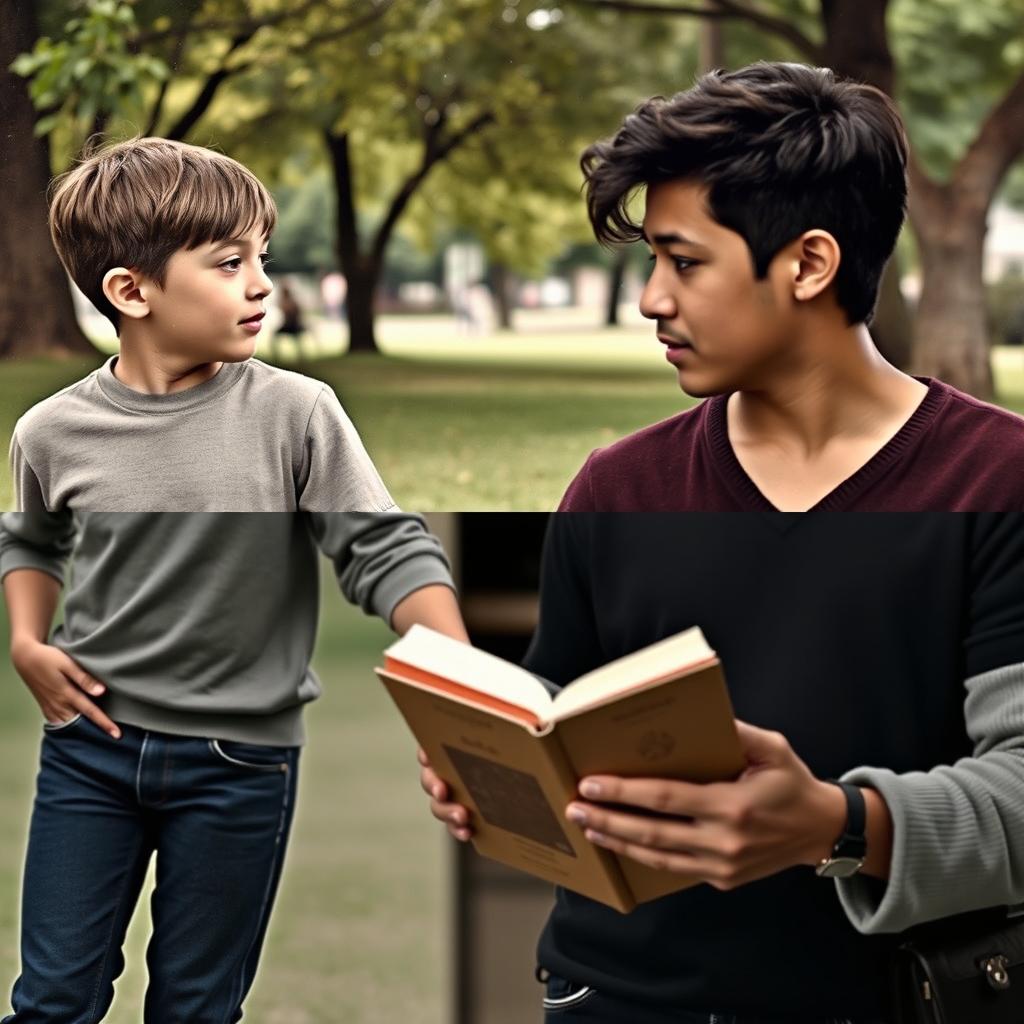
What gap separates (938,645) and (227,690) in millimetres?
811

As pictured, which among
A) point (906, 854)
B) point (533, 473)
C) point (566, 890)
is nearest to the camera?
point (906, 854)

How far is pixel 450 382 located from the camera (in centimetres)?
233

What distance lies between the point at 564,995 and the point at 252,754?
0.46 meters

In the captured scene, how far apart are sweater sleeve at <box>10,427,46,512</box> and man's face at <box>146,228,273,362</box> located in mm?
265

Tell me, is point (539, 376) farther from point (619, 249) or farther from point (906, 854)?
point (906, 854)

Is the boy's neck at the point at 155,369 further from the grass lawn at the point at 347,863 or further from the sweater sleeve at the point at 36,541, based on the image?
the grass lawn at the point at 347,863

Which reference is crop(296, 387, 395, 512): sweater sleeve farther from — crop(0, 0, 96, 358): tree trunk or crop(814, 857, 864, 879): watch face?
crop(814, 857, 864, 879): watch face

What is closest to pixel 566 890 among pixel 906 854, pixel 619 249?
pixel 906 854

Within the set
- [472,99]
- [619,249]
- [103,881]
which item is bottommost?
[103,881]

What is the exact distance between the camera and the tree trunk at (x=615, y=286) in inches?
82.4

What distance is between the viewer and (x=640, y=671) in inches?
60.4

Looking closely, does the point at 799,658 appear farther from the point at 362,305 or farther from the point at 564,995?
the point at 362,305

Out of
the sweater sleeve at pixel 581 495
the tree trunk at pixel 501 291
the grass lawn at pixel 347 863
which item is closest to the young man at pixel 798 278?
the sweater sleeve at pixel 581 495

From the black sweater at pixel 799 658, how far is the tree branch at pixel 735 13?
28.7 inches
